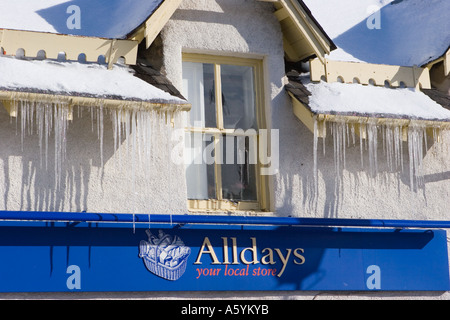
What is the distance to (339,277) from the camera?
1033 cm

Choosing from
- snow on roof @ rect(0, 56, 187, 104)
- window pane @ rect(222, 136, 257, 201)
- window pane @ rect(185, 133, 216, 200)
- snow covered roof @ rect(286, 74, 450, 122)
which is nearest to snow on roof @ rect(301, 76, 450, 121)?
snow covered roof @ rect(286, 74, 450, 122)

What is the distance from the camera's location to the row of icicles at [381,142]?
415 inches

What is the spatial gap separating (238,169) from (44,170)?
2280 mm

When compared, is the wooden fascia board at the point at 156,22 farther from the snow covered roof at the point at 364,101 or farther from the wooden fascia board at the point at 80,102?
the snow covered roof at the point at 364,101

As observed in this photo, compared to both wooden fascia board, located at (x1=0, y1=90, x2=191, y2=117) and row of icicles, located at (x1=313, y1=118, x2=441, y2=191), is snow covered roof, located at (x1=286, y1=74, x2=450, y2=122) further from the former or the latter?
wooden fascia board, located at (x1=0, y1=90, x2=191, y2=117)

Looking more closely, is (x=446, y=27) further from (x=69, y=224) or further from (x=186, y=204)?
(x=69, y=224)

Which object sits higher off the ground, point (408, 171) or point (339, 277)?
point (408, 171)

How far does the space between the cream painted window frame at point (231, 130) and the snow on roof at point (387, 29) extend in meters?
1.17

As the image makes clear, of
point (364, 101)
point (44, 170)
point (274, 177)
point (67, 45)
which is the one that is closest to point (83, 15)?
point (67, 45)

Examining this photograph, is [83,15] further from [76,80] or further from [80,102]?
[80,102]

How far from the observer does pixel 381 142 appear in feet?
36.3

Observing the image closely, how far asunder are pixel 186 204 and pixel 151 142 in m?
0.78

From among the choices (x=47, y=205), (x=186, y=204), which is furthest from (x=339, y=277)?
(x=47, y=205)

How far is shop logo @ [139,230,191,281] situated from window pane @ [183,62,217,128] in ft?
4.98
